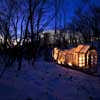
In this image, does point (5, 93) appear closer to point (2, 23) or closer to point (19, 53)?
point (19, 53)

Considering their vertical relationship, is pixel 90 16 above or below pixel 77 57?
above

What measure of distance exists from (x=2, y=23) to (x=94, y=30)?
26.8 metres

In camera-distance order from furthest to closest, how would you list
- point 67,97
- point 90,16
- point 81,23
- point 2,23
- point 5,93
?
point 81,23, point 90,16, point 2,23, point 67,97, point 5,93

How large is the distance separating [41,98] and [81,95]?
1.49m

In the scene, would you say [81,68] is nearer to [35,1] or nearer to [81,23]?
[35,1]

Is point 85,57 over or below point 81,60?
over

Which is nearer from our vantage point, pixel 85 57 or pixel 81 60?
pixel 85 57

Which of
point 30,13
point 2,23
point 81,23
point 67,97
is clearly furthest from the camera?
point 81,23

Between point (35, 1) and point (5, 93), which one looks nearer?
point (5, 93)

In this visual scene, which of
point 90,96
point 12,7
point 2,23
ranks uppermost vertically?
point 12,7

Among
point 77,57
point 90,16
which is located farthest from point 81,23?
point 77,57

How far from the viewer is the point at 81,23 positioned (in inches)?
1302

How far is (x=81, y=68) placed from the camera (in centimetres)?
825

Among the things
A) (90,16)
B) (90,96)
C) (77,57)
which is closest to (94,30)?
(90,16)
